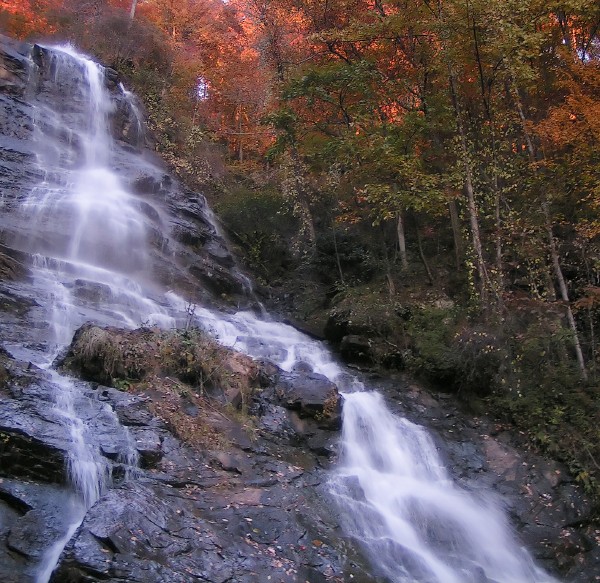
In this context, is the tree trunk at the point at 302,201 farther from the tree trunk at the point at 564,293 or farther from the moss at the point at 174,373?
the moss at the point at 174,373

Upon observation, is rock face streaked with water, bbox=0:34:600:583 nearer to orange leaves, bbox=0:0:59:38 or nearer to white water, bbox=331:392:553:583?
white water, bbox=331:392:553:583

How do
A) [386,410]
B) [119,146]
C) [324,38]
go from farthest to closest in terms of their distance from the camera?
[119,146] < [324,38] < [386,410]

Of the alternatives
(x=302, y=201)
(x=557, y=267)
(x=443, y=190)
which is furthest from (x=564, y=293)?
(x=302, y=201)

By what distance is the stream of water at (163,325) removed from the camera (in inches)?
280

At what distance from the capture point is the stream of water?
23.4ft

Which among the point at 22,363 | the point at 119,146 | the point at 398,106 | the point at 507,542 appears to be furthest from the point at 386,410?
the point at 119,146

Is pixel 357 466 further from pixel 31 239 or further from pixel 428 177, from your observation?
pixel 31 239

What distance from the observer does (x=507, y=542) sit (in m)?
8.07

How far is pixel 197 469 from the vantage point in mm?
7129

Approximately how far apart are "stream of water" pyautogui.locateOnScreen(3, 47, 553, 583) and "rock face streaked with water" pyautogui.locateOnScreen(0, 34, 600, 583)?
3 cm

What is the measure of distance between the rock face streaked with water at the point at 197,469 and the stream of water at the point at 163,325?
0.03m

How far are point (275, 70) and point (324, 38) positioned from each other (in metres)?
3.71

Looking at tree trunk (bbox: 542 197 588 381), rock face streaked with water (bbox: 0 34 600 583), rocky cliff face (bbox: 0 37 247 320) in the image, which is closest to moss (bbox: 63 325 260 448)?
rock face streaked with water (bbox: 0 34 600 583)

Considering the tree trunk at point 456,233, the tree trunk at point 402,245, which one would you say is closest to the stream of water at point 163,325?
the tree trunk at point 402,245
